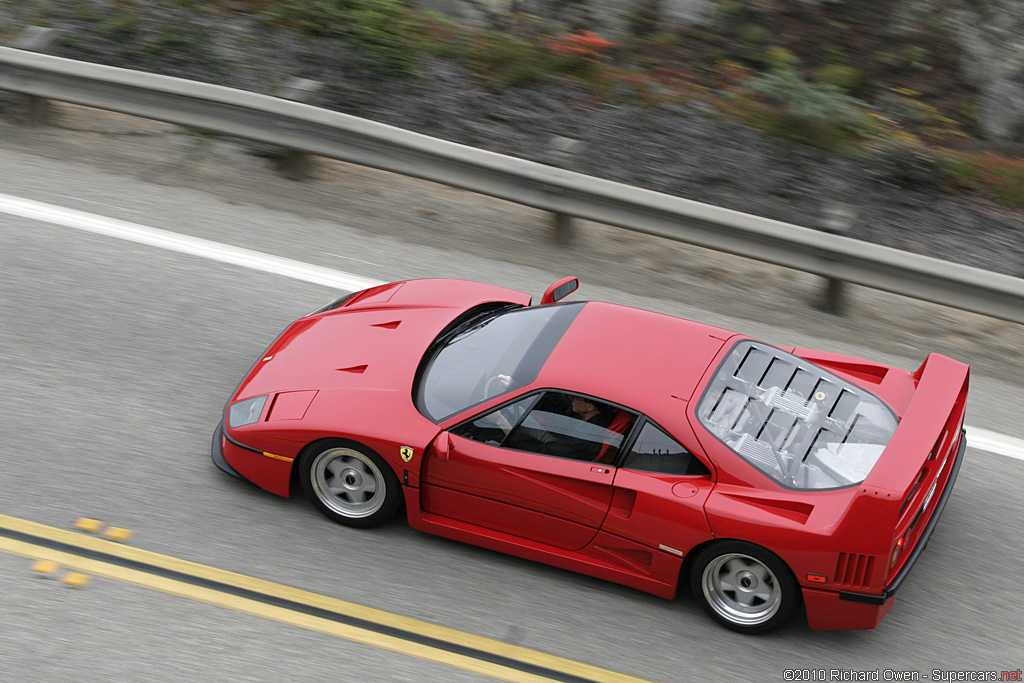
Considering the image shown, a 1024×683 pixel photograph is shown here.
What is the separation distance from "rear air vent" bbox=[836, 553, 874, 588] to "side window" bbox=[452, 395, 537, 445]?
1667 millimetres

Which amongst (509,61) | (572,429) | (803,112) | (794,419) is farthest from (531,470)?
(509,61)

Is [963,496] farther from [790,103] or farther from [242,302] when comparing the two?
[790,103]

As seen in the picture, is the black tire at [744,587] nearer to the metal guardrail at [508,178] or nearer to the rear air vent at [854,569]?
the rear air vent at [854,569]

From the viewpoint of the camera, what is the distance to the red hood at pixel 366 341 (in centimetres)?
548

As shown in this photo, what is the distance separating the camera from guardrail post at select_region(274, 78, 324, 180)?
8992mm

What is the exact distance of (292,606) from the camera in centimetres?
487

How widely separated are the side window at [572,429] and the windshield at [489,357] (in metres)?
0.20

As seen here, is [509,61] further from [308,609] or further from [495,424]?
[308,609]


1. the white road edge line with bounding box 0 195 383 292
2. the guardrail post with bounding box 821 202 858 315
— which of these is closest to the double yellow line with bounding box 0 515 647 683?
the white road edge line with bounding box 0 195 383 292

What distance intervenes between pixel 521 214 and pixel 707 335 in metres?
4.08

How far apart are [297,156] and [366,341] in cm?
380

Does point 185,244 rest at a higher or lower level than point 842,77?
Answer: lower

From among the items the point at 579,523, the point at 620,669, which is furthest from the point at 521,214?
the point at 620,669

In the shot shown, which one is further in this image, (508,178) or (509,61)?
(509,61)
